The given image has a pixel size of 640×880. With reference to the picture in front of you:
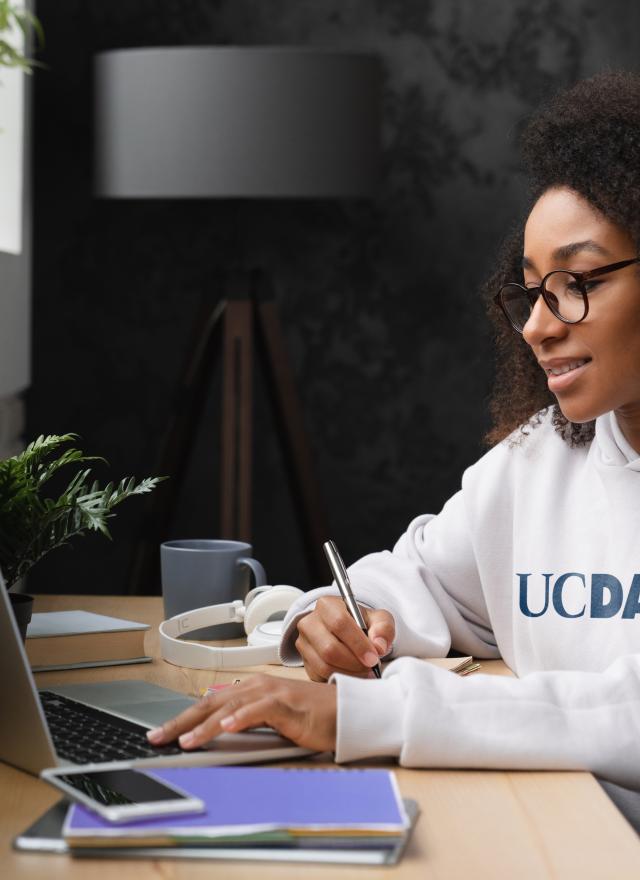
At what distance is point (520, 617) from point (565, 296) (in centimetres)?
35

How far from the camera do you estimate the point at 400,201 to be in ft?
11.4

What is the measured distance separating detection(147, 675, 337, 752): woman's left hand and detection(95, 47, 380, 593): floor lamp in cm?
204

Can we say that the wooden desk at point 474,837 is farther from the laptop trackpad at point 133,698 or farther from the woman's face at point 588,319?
the woman's face at point 588,319

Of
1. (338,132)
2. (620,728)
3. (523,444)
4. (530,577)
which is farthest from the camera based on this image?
(338,132)

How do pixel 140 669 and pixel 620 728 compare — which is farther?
pixel 140 669

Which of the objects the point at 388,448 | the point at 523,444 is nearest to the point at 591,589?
the point at 523,444

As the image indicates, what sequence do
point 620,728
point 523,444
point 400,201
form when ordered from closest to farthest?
point 620,728 → point 523,444 → point 400,201

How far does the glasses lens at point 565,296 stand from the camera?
3.87ft

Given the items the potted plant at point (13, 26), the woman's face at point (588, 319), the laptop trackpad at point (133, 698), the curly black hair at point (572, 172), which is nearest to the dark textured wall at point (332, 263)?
the potted plant at point (13, 26)

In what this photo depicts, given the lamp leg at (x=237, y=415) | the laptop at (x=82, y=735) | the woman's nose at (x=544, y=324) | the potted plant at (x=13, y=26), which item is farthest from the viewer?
the lamp leg at (x=237, y=415)

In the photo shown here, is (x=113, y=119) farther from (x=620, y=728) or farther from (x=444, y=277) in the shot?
(x=620, y=728)

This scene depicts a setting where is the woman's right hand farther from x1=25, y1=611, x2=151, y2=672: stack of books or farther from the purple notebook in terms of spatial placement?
the purple notebook

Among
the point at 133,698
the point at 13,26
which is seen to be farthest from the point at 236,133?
the point at 133,698

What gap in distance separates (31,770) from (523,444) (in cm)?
74
